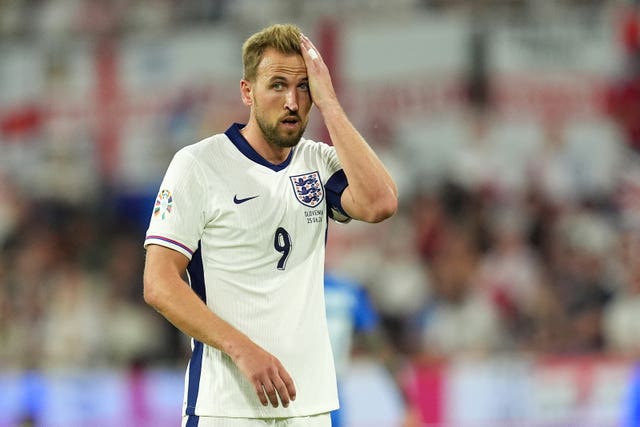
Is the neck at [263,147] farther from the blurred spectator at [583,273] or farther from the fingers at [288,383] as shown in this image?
the blurred spectator at [583,273]

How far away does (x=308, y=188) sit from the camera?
12.7 ft

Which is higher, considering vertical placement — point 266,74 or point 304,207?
point 266,74

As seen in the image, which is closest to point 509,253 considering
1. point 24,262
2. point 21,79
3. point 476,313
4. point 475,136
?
point 476,313

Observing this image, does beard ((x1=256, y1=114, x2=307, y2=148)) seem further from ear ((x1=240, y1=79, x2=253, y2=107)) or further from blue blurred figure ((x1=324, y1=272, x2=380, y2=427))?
blue blurred figure ((x1=324, y1=272, x2=380, y2=427))

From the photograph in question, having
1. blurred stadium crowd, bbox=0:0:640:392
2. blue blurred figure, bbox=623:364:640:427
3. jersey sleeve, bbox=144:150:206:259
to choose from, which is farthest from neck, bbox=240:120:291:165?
blurred stadium crowd, bbox=0:0:640:392

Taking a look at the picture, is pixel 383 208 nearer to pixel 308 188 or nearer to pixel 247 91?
pixel 308 188

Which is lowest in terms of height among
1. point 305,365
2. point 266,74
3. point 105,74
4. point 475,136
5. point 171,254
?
point 305,365

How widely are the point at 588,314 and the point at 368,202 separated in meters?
5.70

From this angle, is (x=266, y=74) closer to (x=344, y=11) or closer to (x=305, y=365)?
(x=305, y=365)

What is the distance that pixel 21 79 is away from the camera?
12602 mm

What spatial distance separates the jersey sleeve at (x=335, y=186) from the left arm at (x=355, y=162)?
75 millimetres

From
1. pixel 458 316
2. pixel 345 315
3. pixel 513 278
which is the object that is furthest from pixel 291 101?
pixel 513 278

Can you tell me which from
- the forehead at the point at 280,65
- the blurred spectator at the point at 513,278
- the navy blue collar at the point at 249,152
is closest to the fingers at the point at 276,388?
the navy blue collar at the point at 249,152

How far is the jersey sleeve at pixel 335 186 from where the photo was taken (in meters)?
3.91
